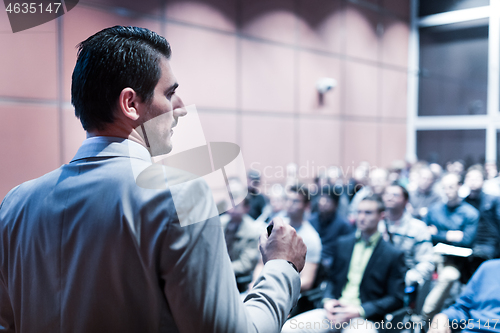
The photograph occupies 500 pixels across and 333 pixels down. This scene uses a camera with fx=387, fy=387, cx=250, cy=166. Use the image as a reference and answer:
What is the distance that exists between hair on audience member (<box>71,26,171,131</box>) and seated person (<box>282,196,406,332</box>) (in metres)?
1.75

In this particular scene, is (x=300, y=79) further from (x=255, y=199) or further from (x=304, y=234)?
(x=304, y=234)

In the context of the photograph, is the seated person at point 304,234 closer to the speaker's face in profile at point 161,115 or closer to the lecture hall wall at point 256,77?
the speaker's face in profile at point 161,115

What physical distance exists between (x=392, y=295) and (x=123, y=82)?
Result: 2.09 meters

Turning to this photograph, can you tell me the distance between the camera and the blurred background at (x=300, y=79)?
3133 mm

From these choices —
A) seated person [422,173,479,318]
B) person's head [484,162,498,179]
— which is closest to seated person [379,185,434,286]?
seated person [422,173,479,318]

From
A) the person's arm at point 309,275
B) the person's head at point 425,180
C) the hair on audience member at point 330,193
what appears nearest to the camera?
the person's arm at point 309,275

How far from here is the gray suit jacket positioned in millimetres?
546

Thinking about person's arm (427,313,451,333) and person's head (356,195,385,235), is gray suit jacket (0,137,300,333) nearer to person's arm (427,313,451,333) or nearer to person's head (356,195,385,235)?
person's arm (427,313,451,333)

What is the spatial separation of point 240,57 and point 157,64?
4.72 metres

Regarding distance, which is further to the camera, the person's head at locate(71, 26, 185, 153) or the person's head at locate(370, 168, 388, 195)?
the person's head at locate(370, 168, 388, 195)

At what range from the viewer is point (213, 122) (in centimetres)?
496

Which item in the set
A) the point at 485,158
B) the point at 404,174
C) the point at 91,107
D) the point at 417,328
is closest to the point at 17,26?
the point at 91,107

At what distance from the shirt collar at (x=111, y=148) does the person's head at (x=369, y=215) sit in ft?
7.00

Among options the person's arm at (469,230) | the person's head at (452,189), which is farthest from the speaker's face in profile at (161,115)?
the person's head at (452,189)
